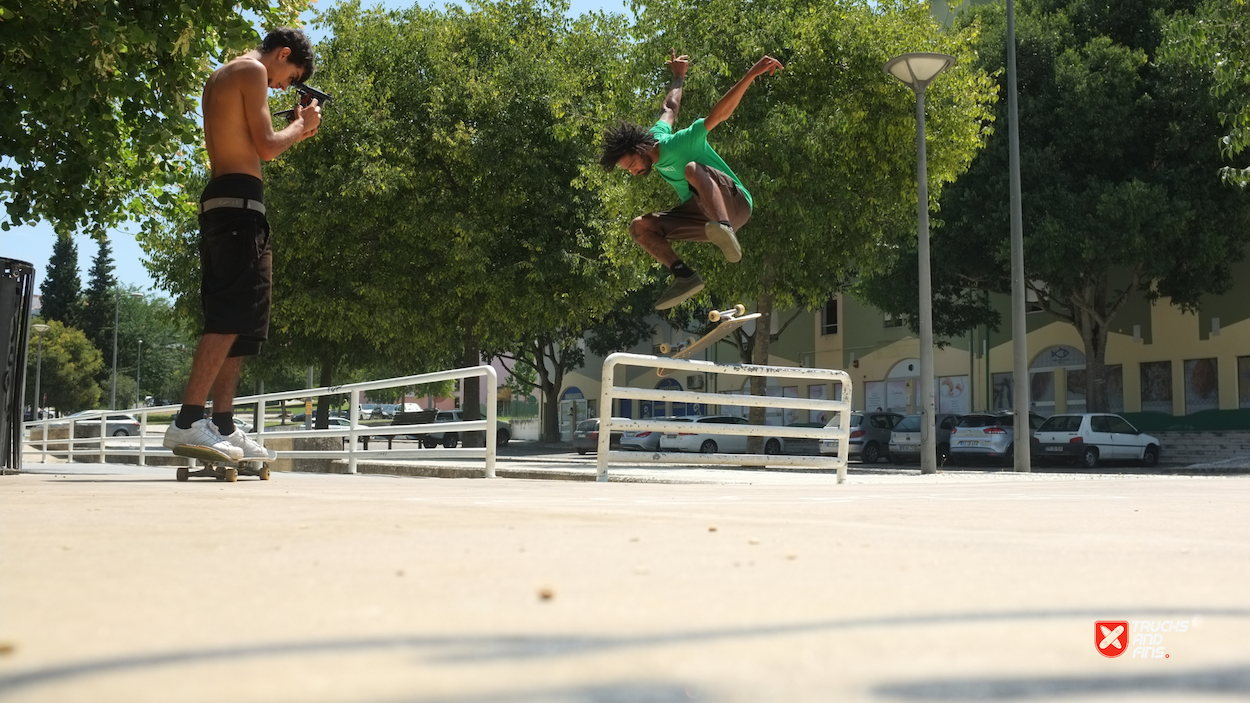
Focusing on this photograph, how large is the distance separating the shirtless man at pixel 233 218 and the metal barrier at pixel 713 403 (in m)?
3.00

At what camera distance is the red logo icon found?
1.76 metres

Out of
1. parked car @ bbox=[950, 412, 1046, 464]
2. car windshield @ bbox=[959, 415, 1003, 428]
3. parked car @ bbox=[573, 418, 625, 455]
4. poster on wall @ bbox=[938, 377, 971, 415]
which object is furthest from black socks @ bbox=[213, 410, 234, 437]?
poster on wall @ bbox=[938, 377, 971, 415]

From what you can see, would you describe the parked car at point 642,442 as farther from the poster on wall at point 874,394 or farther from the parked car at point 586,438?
the poster on wall at point 874,394

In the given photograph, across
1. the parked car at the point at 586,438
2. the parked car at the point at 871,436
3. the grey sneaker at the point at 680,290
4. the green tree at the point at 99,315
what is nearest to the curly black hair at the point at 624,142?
the grey sneaker at the point at 680,290

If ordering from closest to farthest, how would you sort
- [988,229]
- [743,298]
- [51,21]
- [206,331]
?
[206,331], [51,21], [743,298], [988,229]

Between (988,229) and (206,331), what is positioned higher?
(988,229)

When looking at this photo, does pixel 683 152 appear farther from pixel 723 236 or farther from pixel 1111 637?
pixel 1111 637

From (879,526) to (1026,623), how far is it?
2018 mm

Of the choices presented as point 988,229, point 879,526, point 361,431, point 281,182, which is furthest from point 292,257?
point 879,526

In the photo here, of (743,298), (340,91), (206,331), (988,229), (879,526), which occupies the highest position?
(340,91)

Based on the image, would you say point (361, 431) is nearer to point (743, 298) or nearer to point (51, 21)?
point (51, 21)

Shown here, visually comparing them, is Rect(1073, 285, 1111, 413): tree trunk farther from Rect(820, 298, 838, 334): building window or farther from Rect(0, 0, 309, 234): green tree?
Rect(0, 0, 309, 234): green tree

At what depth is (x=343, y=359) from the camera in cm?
3177

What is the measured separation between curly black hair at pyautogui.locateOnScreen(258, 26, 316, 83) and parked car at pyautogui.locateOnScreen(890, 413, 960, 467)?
81.9 feet
